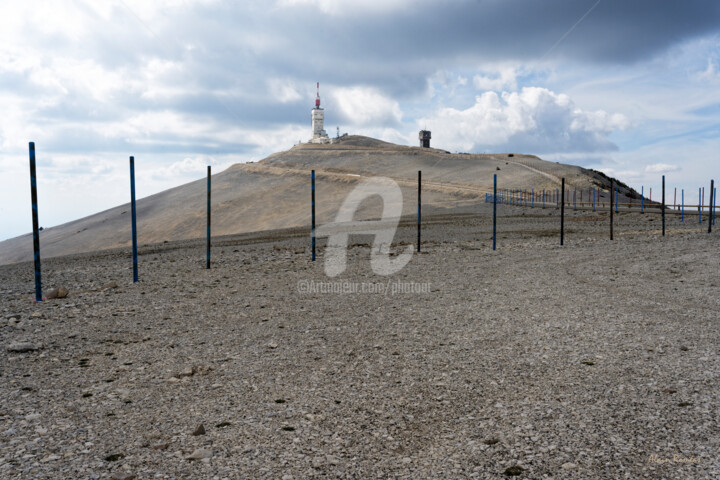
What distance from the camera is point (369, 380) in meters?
6.48

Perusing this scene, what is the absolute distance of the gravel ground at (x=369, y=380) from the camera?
445 centimetres

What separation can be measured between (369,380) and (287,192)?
73.1 metres

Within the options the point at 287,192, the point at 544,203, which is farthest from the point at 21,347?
the point at 287,192

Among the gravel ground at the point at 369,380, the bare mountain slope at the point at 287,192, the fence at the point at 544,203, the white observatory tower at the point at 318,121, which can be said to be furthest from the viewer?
the white observatory tower at the point at 318,121

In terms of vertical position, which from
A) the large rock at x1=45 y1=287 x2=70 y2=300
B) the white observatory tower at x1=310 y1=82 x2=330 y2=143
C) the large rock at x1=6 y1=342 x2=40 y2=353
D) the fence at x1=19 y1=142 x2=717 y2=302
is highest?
the white observatory tower at x1=310 y1=82 x2=330 y2=143

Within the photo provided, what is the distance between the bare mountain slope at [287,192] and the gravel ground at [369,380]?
37259 mm

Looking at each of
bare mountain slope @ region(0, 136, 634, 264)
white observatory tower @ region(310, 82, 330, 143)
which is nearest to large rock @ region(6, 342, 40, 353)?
bare mountain slope @ region(0, 136, 634, 264)

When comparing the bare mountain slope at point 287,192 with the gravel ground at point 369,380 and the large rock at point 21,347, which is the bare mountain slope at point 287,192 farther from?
the large rock at point 21,347

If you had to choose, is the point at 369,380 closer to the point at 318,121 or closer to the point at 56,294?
the point at 56,294

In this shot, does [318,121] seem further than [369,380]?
Yes

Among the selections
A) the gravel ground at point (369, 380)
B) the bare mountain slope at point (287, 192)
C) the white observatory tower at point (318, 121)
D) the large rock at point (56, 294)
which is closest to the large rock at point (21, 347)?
the gravel ground at point (369, 380)

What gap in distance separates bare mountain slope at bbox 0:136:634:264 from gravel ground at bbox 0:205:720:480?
37259 millimetres

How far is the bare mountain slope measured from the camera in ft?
200

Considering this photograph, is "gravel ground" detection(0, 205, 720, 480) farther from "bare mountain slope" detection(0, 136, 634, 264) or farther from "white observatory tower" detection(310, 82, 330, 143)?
"white observatory tower" detection(310, 82, 330, 143)
